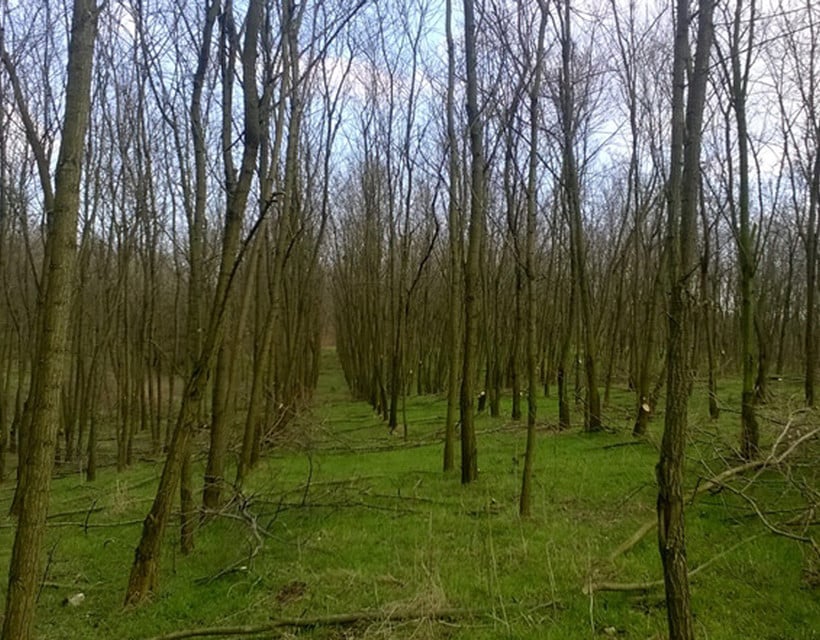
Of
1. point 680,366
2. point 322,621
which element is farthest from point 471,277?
point 680,366

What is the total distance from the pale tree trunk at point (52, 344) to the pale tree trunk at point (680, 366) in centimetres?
295

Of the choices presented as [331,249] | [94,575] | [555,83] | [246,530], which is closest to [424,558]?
[246,530]

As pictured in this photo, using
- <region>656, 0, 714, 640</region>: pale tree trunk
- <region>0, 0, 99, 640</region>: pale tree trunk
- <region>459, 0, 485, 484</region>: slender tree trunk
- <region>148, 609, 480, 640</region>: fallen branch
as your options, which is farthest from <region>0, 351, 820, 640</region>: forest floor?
<region>0, 0, 99, 640</region>: pale tree trunk

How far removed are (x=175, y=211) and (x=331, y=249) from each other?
11.2 m

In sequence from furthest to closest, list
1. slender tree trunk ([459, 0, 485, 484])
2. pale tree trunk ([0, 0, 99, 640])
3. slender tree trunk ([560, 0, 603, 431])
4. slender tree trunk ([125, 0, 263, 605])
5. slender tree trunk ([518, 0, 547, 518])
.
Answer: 1. slender tree trunk ([560, 0, 603, 431])
2. slender tree trunk ([459, 0, 485, 484])
3. slender tree trunk ([518, 0, 547, 518])
4. slender tree trunk ([125, 0, 263, 605])
5. pale tree trunk ([0, 0, 99, 640])

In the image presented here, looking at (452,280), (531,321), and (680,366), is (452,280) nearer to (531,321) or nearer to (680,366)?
(531,321)

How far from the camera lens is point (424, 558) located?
17.2 feet

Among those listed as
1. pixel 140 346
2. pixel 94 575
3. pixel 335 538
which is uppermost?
pixel 140 346

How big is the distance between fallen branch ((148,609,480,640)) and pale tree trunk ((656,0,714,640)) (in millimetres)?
1689

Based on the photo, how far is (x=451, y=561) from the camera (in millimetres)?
5188

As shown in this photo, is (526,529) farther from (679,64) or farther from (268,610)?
(679,64)

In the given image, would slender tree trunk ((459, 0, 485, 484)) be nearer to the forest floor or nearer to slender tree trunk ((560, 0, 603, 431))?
the forest floor

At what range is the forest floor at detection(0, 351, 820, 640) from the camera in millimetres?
4113

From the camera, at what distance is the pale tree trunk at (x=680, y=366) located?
284cm
